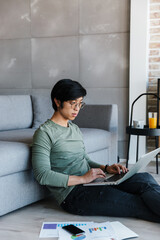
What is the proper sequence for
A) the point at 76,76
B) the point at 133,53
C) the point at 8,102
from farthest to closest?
1. the point at 76,76
2. the point at 133,53
3. the point at 8,102

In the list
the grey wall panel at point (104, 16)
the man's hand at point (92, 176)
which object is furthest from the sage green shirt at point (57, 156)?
the grey wall panel at point (104, 16)

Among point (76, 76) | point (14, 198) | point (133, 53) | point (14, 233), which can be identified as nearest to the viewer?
point (14, 233)

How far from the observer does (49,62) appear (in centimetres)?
422

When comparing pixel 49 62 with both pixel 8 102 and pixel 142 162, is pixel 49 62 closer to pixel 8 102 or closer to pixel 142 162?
pixel 8 102

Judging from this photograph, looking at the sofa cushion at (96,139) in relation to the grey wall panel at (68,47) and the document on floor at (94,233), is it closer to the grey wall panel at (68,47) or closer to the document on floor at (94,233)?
the grey wall panel at (68,47)

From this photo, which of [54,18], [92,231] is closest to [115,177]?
[92,231]

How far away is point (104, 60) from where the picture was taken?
400 centimetres

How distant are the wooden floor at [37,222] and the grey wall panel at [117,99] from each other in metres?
1.89

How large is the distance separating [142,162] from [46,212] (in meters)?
0.72

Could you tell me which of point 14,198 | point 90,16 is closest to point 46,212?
point 14,198

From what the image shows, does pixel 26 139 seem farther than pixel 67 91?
Yes

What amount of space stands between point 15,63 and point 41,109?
45.6 inches

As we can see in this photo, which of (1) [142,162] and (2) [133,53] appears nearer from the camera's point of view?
(1) [142,162]

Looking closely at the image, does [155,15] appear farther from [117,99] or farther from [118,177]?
[118,177]
